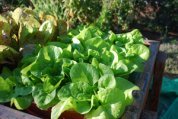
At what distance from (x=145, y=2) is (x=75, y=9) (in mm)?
1549

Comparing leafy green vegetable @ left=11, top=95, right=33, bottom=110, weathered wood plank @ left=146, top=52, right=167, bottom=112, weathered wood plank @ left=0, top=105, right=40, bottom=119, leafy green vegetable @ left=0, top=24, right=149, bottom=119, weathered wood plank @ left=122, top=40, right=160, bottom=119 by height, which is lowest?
weathered wood plank @ left=146, top=52, right=167, bottom=112

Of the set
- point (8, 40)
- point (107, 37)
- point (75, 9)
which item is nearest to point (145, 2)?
point (75, 9)

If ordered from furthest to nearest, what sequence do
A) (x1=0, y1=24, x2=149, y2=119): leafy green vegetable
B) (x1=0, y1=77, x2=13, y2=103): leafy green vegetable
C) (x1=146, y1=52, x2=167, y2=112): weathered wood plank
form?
(x1=146, y1=52, x2=167, y2=112): weathered wood plank
(x1=0, y1=77, x2=13, y2=103): leafy green vegetable
(x1=0, y1=24, x2=149, y2=119): leafy green vegetable

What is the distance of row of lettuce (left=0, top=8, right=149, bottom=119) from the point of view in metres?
1.16

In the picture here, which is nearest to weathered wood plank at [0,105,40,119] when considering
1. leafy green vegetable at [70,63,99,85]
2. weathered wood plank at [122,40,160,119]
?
leafy green vegetable at [70,63,99,85]

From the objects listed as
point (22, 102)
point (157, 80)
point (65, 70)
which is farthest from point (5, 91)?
point (157, 80)

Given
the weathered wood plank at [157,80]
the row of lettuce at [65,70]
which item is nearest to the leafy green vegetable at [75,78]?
the row of lettuce at [65,70]

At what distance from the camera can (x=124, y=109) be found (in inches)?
45.7

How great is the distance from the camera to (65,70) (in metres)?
1.27

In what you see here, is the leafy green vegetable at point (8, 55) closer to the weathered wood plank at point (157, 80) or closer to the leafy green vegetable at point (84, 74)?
the leafy green vegetable at point (84, 74)

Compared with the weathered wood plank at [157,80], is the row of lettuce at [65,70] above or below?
above

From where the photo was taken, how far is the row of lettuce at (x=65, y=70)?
1155 mm

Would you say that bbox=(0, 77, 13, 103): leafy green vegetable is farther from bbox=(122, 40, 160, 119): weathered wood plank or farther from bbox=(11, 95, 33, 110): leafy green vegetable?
bbox=(122, 40, 160, 119): weathered wood plank

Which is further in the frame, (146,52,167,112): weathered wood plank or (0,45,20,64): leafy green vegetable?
(146,52,167,112): weathered wood plank
